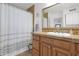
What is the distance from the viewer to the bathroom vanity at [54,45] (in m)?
1.26

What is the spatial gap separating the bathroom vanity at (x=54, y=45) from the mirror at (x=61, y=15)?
0.18m

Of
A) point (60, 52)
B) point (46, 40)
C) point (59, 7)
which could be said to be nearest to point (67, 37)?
point (60, 52)

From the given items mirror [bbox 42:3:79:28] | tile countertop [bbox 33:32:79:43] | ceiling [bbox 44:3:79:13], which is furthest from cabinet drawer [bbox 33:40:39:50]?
ceiling [bbox 44:3:79:13]

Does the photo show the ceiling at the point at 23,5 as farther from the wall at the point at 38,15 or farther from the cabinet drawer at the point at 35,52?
the cabinet drawer at the point at 35,52

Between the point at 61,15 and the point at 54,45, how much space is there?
0.42 meters

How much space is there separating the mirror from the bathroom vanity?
18 centimetres

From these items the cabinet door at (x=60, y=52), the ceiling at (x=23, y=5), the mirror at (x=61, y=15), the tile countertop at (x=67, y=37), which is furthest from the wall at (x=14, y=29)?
the cabinet door at (x=60, y=52)

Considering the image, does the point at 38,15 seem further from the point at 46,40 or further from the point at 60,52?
the point at 60,52

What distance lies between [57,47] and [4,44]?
2.29ft

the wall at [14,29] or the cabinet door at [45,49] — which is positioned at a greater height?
the wall at [14,29]

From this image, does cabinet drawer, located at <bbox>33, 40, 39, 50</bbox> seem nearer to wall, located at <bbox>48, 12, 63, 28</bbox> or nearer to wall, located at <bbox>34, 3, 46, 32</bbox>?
wall, located at <bbox>34, 3, 46, 32</bbox>

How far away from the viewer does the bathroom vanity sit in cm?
126

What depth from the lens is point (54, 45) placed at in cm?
148

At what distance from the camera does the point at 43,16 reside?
1632mm
